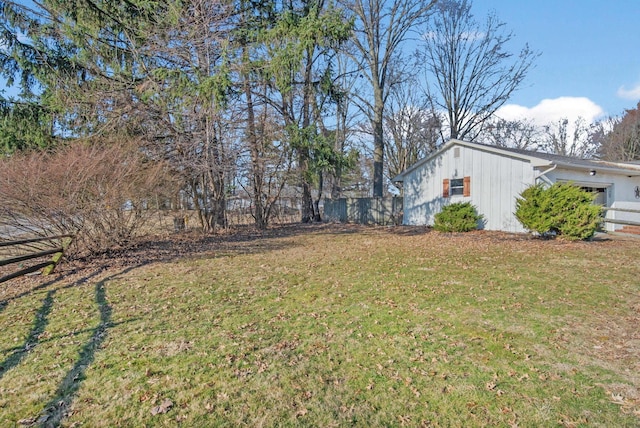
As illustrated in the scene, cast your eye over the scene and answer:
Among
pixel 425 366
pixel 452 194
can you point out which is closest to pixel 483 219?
pixel 452 194

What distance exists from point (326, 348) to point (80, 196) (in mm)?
7026

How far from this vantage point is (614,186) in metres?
14.2

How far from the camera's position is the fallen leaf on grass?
2.50 m

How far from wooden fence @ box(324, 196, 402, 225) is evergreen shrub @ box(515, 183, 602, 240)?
7128mm

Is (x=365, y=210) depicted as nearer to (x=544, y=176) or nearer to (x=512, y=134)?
(x=544, y=176)

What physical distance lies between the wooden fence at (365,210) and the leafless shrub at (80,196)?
36.8 ft

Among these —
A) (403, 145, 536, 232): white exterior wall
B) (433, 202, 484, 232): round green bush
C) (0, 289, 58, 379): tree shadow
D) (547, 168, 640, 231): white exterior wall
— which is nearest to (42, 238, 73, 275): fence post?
(0, 289, 58, 379): tree shadow

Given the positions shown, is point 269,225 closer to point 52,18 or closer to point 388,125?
point 52,18

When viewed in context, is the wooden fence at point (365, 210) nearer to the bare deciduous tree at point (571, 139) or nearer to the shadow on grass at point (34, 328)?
the shadow on grass at point (34, 328)

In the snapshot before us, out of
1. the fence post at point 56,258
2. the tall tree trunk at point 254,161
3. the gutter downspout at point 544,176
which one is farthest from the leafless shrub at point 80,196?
the gutter downspout at point 544,176

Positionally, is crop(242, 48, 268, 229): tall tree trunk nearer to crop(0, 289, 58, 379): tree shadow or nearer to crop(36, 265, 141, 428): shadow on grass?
crop(0, 289, 58, 379): tree shadow

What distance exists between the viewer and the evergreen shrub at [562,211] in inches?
374

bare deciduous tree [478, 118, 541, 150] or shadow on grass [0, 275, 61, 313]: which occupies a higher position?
bare deciduous tree [478, 118, 541, 150]

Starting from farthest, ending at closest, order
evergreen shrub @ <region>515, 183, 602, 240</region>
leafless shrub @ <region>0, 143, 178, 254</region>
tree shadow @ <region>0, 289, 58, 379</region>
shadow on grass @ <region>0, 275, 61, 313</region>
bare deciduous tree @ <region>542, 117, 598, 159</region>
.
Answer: bare deciduous tree @ <region>542, 117, 598, 159</region> < evergreen shrub @ <region>515, 183, 602, 240</region> < leafless shrub @ <region>0, 143, 178, 254</region> < shadow on grass @ <region>0, 275, 61, 313</region> < tree shadow @ <region>0, 289, 58, 379</region>
